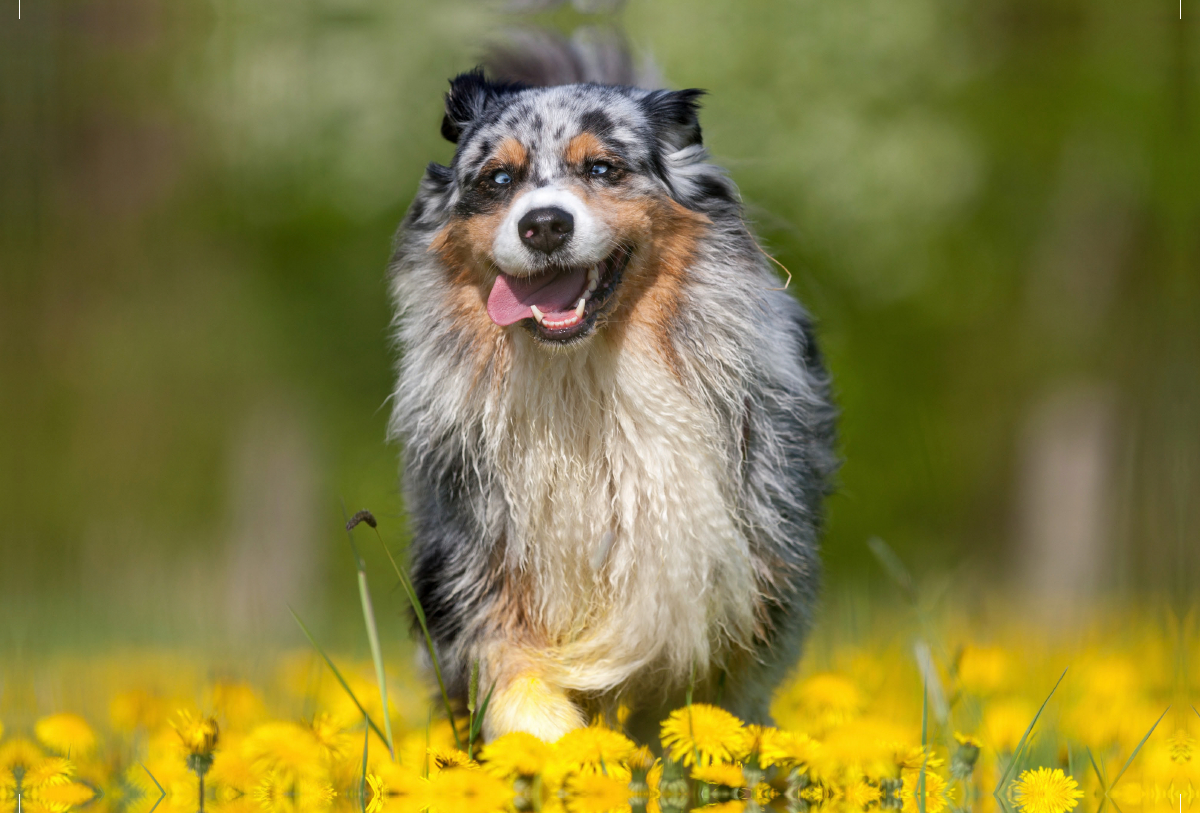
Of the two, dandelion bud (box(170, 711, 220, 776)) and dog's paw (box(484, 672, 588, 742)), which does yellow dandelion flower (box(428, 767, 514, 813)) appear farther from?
dog's paw (box(484, 672, 588, 742))

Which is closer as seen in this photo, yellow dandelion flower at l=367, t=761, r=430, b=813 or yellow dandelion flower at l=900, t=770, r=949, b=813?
yellow dandelion flower at l=367, t=761, r=430, b=813

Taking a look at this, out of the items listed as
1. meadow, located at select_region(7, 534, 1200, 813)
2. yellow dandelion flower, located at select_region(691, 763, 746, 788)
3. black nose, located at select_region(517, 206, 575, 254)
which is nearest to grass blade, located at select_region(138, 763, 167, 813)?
meadow, located at select_region(7, 534, 1200, 813)

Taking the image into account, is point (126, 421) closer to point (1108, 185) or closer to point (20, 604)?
point (20, 604)

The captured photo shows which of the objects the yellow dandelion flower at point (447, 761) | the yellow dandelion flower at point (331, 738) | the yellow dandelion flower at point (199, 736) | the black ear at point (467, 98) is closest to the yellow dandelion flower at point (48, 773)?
the yellow dandelion flower at point (199, 736)

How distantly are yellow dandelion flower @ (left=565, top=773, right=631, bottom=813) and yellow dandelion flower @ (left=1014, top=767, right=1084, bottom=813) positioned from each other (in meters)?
0.86

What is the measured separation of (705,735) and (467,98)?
7.83 feet

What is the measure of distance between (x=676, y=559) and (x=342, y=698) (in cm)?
124

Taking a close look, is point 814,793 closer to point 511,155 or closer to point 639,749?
point 639,749

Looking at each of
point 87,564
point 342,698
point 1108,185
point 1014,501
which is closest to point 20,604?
point 87,564

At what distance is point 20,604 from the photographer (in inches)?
137

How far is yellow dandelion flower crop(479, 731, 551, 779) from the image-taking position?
6.86ft

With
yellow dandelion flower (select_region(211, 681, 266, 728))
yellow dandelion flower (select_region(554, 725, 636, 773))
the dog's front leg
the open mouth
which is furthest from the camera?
the open mouth

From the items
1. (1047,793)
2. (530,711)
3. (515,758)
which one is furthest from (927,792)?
(530,711)

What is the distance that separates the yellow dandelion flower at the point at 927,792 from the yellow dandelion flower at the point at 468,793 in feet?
2.75
